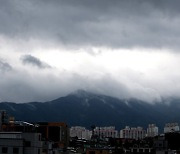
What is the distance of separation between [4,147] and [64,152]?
33.6 metres

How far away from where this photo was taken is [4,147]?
61906 millimetres

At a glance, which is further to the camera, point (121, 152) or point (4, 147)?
point (121, 152)

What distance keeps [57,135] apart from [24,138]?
267 feet

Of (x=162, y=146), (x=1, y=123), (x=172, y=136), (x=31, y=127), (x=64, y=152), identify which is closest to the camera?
(x=31, y=127)

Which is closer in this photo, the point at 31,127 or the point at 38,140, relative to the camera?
the point at 38,140

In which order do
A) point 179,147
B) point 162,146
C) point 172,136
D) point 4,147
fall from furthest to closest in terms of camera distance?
1. point 172,136
2. point 179,147
3. point 162,146
4. point 4,147

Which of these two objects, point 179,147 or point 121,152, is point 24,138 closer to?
point 121,152

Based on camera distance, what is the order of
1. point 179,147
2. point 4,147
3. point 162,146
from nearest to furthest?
1. point 4,147
2. point 162,146
3. point 179,147

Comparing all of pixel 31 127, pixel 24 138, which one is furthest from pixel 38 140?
pixel 31 127

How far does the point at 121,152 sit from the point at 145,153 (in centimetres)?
733

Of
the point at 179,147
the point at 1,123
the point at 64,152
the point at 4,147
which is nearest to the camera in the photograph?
the point at 4,147

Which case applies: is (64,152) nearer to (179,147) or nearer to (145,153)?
(145,153)

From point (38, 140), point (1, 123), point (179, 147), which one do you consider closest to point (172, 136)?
point (179, 147)

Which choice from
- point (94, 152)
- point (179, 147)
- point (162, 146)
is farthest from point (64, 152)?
point (179, 147)
